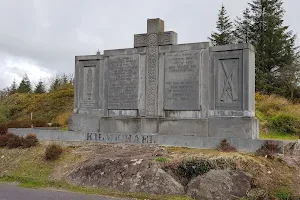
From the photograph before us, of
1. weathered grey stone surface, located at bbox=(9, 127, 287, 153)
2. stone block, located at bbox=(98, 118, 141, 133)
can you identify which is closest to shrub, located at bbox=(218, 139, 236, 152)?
weathered grey stone surface, located at bbox=(9, 127, 287, 153)

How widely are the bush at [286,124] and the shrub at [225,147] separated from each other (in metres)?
7.96

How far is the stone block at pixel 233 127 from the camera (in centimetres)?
1088

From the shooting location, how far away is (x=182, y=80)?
12.1m

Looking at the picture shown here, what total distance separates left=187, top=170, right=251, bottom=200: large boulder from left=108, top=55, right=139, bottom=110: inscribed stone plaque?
200 inches

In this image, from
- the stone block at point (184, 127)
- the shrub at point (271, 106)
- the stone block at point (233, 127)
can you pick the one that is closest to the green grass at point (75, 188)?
the stone block at point (233, 127)

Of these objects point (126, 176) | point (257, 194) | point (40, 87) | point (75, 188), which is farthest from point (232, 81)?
point (40, 87)

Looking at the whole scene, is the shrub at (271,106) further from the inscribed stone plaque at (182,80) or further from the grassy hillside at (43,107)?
the grassy hillside at (43,107)

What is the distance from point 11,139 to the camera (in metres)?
12.7

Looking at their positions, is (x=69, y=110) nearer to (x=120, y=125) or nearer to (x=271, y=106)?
(x=271, y=106)

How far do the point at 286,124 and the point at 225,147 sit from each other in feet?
27.1

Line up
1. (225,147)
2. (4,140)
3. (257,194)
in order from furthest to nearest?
(4,140), (225,147), (257,194)

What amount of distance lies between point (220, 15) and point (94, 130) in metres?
31.1

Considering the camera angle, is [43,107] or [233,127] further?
[43,107]

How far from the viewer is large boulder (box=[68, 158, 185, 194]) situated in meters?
8.50
